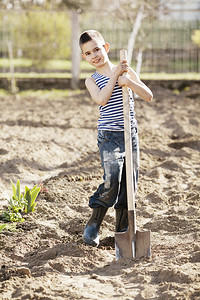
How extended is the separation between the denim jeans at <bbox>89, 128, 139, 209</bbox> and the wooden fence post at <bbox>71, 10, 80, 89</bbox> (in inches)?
399

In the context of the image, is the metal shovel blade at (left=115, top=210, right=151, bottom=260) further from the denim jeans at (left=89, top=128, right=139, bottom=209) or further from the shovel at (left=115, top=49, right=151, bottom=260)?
the denim jeans at (left=89, top=128, right=139, bottom=209)

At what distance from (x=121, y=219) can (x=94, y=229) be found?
0.24 meters

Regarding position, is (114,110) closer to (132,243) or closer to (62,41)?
(132,243)

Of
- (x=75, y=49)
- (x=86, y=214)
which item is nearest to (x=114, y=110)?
(x=86, y=214)

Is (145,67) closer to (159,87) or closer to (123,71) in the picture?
(159,87)

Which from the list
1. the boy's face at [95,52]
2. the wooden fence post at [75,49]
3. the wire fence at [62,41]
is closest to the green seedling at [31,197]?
the boy's face at [95,52]

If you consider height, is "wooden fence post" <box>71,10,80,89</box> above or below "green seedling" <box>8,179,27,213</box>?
above

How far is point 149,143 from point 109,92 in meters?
3.78

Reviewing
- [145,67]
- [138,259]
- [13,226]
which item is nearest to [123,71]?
[138,259]

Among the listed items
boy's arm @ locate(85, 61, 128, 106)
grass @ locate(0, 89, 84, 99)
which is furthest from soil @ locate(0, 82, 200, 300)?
grass @ locate(0, 89, 84, 99)

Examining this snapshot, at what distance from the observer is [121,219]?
12.2 feet

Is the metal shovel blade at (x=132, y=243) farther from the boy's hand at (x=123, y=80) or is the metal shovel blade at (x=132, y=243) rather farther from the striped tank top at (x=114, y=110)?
the boy's hand at (x=123, y=80)

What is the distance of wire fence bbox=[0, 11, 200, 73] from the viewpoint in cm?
1497

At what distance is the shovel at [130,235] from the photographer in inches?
132
